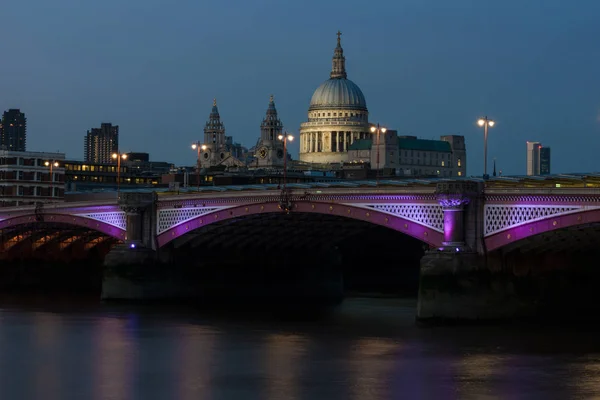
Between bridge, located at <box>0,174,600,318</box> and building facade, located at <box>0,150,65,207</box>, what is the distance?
142 ft

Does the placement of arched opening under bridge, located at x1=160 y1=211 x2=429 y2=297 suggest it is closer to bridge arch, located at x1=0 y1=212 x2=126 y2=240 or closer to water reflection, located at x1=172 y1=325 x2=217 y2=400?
bridge arch, located at x1=0 y1=212 x2=126 y2=240

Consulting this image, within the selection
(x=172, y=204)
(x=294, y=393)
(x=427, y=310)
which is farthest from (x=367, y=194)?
(x=294, y=393)

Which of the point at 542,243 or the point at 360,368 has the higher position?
the point at 542,243

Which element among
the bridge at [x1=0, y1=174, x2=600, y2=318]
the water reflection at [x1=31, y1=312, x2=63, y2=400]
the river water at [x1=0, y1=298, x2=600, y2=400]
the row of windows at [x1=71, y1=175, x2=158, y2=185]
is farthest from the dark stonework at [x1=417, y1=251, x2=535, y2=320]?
the row of windows at [x1=71, y1=175, x2=158, y2=185]

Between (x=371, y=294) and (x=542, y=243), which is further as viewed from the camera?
(x=371, y=294)

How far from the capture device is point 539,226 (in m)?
59.7

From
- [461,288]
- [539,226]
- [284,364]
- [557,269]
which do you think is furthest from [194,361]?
[557,269]

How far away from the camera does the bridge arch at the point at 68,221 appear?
8669 cm

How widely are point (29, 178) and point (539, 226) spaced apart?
254 feet

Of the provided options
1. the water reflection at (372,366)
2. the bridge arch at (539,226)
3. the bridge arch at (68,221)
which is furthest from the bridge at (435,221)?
the water reflection at (372,366)

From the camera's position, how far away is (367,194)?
6806 cm

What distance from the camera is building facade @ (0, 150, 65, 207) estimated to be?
127 m

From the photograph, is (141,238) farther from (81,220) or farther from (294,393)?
(294,393)

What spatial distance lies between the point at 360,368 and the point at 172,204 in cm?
3354
